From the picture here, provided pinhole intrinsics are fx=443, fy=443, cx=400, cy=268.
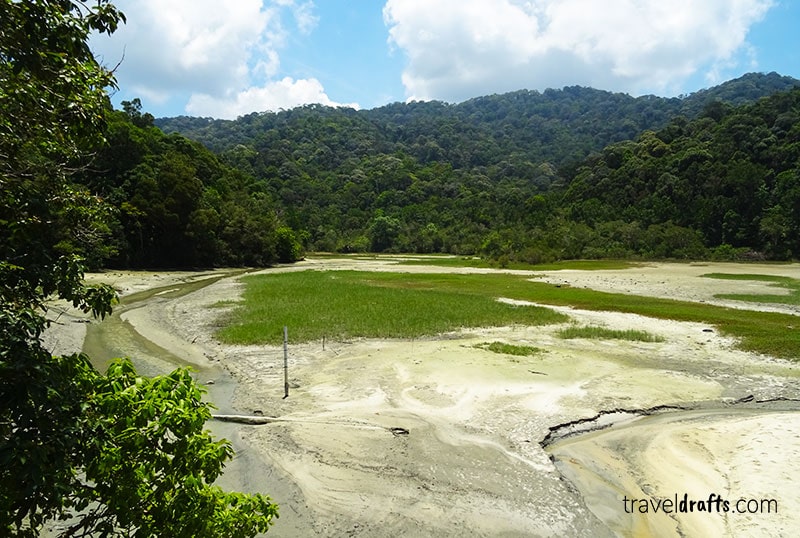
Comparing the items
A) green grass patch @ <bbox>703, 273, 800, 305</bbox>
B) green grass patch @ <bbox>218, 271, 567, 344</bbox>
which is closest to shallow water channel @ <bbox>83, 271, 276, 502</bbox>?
green grass patch @ <bbox>218, 271, 567, 344</bbox>

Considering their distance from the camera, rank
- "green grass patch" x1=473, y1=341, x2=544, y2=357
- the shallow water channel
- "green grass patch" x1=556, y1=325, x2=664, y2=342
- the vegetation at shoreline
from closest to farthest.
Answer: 1. the shallow water channel
2. "green grass patch" x1=473, y1=341, x2=544, y2=357
3. "green grass patch" x1=556, y1=325, x2=664, y2=342
4. the vegetation at shoreline

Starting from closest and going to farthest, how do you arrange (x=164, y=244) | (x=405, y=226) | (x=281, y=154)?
(x=164, y=244)
(x=405, y=226)
(x=281, y=154)

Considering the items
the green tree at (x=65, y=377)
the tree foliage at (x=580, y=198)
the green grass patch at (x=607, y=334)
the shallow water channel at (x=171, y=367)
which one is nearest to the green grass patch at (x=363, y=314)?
the green grass patch at (x=607, y=334)

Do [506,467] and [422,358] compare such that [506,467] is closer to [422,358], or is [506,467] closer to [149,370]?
[422,358]

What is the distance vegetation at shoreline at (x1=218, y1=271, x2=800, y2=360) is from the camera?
1981 cm

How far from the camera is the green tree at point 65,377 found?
9.34 ft

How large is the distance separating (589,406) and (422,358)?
19.3ft

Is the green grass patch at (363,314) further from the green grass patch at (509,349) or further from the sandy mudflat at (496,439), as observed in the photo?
the green grass patch at (509,349)

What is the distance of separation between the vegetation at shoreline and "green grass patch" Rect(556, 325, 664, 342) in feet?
8.76

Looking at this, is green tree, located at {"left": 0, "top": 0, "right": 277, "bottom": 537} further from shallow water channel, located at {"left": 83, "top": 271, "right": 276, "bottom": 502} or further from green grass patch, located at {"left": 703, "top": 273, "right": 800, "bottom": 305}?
green grass patch, located at {"left": 703, "top": 273, "right": 800, "bottom": 305}

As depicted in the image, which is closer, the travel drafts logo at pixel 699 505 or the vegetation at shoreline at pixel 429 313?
the travel drafts logo at pixel 699 505

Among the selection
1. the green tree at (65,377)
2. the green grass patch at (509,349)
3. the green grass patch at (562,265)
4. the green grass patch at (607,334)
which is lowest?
the green grass patch at (562,265)

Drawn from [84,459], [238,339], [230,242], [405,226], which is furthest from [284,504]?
[405,226]

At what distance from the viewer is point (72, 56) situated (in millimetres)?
3447
